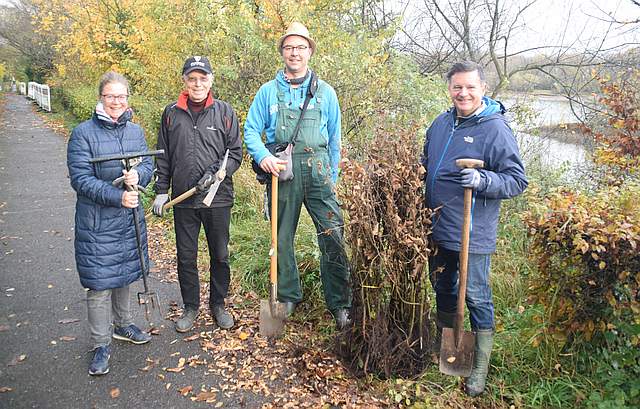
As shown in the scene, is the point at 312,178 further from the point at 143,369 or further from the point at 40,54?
the point at 40,54

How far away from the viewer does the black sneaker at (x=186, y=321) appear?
3.97 m

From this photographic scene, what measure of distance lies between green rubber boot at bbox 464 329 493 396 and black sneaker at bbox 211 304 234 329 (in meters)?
1.94

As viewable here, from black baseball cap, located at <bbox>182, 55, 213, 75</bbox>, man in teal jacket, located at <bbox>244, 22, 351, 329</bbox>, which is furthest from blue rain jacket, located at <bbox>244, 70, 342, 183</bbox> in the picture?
black baseball cap, located at <bbox>182, 55, 213, 75</bbox>

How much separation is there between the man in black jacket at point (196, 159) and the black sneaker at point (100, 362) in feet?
2.53

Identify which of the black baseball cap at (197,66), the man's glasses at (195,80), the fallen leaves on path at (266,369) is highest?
the black baseball cap at (197,66)

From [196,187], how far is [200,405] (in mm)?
1494

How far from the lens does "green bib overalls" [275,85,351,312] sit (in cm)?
361

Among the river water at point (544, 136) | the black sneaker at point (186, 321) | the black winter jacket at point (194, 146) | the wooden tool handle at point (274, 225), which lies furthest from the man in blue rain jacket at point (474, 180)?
the river water at point (544, 136)

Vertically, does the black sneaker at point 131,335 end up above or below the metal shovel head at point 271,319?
below

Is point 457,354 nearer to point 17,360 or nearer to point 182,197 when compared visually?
point 182,197

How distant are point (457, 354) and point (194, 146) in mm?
2330

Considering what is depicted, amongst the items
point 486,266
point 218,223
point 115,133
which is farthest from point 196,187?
point 486,266

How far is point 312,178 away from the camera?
3670 mm

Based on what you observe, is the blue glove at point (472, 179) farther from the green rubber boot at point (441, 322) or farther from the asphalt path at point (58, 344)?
the asphalt path at point (58, 344)
